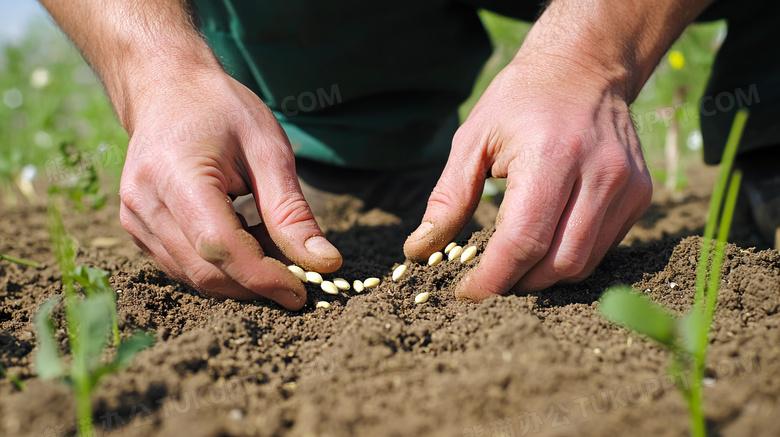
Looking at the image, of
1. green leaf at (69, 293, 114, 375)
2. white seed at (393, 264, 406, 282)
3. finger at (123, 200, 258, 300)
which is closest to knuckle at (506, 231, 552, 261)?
white seed at (393, 264, 406, 282)

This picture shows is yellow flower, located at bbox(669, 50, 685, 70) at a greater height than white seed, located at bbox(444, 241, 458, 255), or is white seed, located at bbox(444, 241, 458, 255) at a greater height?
yellow flower, located at bbox(669, 50, 685, 70)

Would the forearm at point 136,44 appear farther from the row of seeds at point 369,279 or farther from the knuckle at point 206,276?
the row of seeds at point 369,279

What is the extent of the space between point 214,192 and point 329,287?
0.35 metres

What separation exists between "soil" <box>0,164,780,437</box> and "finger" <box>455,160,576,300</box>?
0.07 metres

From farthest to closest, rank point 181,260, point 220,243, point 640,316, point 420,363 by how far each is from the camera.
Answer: point 181,260, point 220,243, point 420,363, point 640,316

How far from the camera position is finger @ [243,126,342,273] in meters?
1.24

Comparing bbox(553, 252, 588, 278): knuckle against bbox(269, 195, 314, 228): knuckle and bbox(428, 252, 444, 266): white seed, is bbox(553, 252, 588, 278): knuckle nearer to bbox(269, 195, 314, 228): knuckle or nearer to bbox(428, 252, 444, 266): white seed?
bbox(428, 252, 444, 266): white seed

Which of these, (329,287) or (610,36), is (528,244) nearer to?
(329,287)

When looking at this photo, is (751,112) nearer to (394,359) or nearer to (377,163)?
(377,163)

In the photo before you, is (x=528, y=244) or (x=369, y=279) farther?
(x=369, y=279)

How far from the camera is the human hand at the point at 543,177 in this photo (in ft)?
3.86

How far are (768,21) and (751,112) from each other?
340 millimetres

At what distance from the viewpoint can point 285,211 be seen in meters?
1.23

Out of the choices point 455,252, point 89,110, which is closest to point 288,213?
point 455,252
